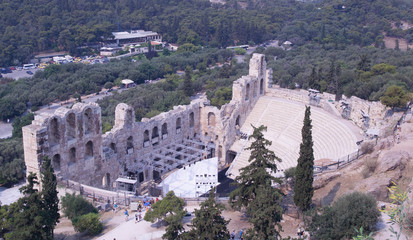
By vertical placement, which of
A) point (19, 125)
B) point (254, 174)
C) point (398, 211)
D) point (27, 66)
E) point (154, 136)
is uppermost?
point (398, 211)

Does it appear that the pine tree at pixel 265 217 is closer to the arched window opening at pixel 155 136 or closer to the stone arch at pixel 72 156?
the stone arch at pixel 72 156

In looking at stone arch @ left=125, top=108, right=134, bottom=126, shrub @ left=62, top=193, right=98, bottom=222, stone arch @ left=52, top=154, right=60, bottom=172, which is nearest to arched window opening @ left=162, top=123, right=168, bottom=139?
stone arch @ left=125, top=108, right=134, bottom=126

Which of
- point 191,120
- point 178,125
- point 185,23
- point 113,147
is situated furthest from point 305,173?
point 185,23

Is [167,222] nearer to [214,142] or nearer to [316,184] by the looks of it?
[316,184]

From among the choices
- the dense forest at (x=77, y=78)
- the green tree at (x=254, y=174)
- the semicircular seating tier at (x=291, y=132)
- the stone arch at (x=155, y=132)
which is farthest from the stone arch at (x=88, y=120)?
the dense forest at (x=77, y=78)

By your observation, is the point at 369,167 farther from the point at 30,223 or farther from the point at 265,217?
the point at 30,223

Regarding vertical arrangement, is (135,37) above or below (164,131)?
above

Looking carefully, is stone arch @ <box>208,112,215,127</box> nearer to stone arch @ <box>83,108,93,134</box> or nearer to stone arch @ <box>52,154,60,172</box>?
stone arch @ <box>83,108,93,134</box>

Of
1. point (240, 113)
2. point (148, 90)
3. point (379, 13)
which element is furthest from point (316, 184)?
point (379, 13)
